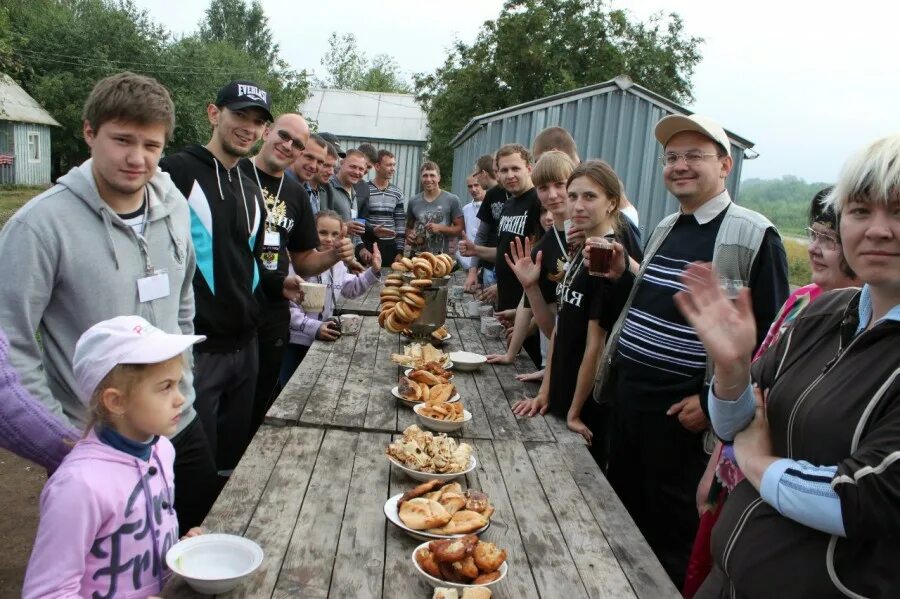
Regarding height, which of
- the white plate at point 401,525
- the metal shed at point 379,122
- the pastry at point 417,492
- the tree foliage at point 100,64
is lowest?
the white plate at point 401,525

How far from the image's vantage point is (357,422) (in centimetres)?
325

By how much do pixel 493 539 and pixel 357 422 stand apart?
115 cm

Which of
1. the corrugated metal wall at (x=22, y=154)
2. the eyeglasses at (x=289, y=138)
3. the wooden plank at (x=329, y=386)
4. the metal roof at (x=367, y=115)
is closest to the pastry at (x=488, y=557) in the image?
the wooden plank at (x=329, y=386)

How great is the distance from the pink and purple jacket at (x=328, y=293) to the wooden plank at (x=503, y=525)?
2.17 m

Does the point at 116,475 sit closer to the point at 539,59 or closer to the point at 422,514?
the point at 422,514

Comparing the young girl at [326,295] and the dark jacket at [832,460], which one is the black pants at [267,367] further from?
the dark jacket at [832,460]

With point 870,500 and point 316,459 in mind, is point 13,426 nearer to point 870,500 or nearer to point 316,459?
point 316,459

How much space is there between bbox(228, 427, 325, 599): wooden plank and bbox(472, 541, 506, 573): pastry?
0.54m

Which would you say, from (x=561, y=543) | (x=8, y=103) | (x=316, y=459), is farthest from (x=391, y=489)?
(x=8, y=103)

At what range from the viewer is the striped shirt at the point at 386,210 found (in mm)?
9227

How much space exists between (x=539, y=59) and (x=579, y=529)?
82.1 feet

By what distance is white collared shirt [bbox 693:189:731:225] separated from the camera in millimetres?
3238

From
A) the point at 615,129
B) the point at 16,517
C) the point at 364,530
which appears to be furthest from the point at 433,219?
the point at 364,530

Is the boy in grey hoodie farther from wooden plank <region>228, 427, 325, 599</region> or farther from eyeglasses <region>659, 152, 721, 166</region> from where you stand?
eyeglasses <region>659, 152, 721, 166</region>
